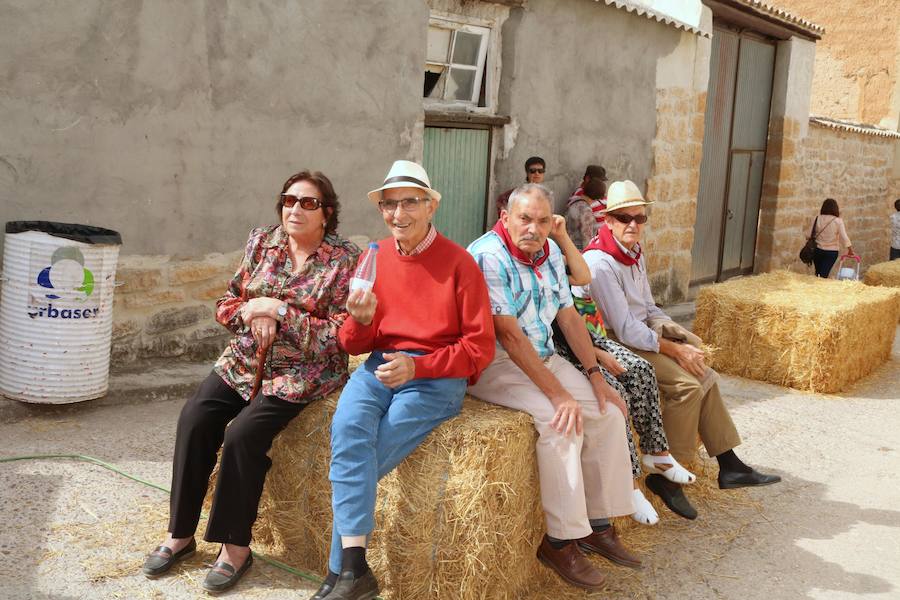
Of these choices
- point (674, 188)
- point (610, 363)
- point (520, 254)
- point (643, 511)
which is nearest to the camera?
point (520, 254)

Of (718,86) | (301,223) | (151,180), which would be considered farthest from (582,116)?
(301,223)

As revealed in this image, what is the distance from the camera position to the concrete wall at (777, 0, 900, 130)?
Answer: 17984 mm

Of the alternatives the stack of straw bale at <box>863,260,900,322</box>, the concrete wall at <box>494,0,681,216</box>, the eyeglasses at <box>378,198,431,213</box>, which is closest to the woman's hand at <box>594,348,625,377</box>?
the eyeglasses at <box>378,198,431,213</box>

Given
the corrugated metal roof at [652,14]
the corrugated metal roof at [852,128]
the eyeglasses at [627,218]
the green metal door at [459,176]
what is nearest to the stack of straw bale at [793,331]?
the green metal door at [459,176]

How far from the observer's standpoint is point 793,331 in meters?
7.30

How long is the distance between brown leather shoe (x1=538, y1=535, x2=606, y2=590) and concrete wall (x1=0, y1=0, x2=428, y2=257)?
3.67m

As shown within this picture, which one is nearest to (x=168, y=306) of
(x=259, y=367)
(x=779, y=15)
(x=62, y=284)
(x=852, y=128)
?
(x=62, y=284)

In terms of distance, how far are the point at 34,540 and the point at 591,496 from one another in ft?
7.70

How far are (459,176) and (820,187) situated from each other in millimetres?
8851

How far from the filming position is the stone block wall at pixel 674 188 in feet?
34.6

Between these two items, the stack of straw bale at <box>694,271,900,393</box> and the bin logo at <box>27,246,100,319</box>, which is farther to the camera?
the stack of straw bale at <box>694,271,900,393</box>

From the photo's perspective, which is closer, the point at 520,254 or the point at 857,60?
the point at 520,254

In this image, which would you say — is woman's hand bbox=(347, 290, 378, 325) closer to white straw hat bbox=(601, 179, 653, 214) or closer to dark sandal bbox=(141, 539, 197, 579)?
dark sandal bbox=(141, 539, 197, 579)

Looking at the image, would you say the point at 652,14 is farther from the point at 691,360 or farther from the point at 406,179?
the point at 406,179
